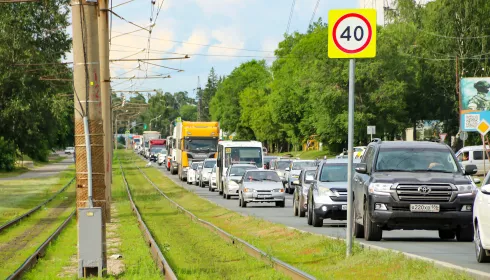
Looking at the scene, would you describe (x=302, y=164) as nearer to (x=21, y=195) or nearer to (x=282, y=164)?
(x=282, y=164)

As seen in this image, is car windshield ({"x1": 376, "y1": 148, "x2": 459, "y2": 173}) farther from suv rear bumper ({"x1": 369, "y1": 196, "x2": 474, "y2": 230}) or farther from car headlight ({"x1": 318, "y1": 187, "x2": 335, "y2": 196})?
car headlight ({"x1": 318, "y1": 187, "x2": 335, "y2": 196})

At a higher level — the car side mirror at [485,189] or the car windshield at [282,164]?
the car side mirror at [485,189]

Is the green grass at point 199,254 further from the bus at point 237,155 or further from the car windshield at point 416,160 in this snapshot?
the bus at point 237,155

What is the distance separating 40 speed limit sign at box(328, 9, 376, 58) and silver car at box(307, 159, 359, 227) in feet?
32.9

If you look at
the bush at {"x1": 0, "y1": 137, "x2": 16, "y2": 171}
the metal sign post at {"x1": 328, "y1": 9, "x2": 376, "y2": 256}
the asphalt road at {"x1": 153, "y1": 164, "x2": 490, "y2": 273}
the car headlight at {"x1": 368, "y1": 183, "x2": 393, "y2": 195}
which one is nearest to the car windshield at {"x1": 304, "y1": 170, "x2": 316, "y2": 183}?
the asphalt road at {"x1": 153, "y1": 164, "x2": 490, "y2": 273}

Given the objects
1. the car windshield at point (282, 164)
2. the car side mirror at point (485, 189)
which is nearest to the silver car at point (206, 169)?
the car windshield at point (282, 164)

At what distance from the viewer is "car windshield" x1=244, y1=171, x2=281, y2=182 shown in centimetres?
3809

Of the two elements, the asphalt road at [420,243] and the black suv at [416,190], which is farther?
the black suv at [416,190]

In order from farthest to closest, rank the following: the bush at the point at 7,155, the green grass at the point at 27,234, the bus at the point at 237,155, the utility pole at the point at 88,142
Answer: the bush at the point at 7,155 < the bus at the point at 237,155 < the green grass at the point at 27,234 < the utility pole at the point at 88,142

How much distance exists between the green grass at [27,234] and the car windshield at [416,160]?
7022 mm

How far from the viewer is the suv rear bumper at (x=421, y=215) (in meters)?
18.1

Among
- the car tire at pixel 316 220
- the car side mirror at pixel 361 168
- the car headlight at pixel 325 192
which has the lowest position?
the car tire at pixel 316 220

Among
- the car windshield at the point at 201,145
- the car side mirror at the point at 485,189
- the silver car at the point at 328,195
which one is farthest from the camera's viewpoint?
the car windshield at the point at 201,145

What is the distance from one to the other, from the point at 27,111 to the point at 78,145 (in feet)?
178
